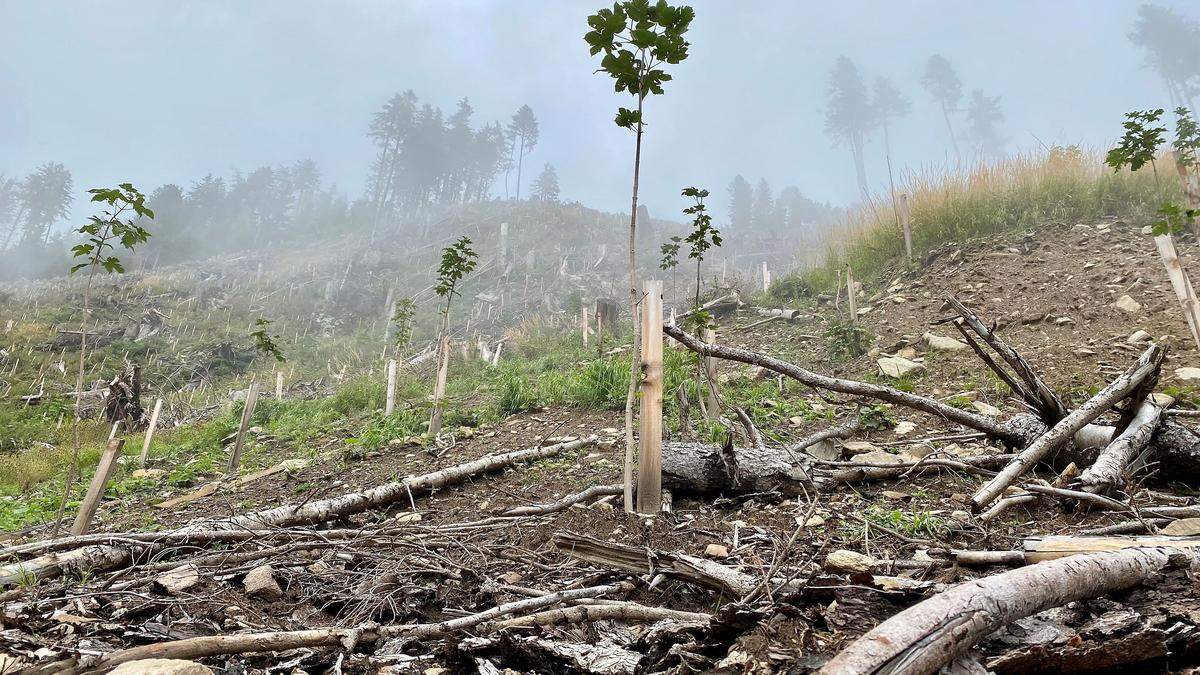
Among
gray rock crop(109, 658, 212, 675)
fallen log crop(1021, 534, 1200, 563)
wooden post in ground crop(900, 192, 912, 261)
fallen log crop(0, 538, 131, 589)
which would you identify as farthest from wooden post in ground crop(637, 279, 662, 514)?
wooden post in ground crop(900, 192, 912, 261)

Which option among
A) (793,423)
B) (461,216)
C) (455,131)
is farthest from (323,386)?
(455,131)

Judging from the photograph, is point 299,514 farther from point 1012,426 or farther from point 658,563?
point 1012,426

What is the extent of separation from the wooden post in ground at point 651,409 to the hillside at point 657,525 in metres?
0.15

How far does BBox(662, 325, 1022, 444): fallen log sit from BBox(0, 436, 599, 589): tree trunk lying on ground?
7.09 ft

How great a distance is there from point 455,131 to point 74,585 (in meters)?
57.8

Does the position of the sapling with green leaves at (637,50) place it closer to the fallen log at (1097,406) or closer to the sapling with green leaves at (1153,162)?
the fallen log at (1097,406)

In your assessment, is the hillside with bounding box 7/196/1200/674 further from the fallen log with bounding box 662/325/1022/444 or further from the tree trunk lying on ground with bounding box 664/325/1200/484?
the fallen log with bounding box 662/325/1022/444

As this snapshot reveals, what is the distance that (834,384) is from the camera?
275 centimetres

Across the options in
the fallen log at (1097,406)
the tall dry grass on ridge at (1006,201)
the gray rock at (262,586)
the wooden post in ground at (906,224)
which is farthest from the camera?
the wooden post in ground at (906,224)

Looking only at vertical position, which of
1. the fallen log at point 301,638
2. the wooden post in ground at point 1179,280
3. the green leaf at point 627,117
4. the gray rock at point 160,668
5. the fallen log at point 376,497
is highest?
the green leaf at point 627,117

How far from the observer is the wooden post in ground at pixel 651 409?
2773 mm

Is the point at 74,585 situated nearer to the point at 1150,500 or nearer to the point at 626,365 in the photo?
the point at 1150,500

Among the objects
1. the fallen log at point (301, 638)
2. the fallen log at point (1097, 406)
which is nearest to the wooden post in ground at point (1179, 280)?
the fallen log at point (1097, 406)

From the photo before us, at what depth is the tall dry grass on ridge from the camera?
8648 millimetres
